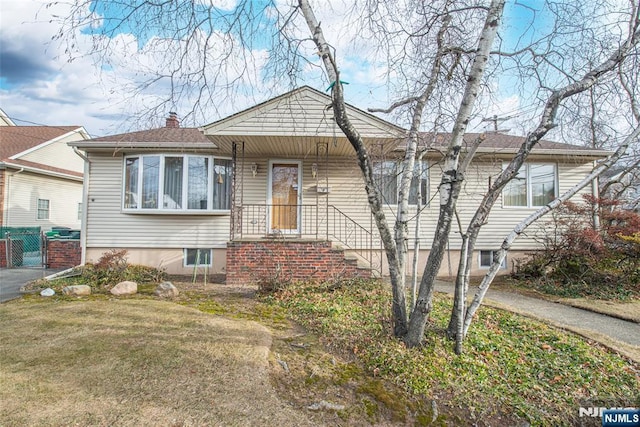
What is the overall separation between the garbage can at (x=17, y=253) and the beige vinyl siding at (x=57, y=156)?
5873mm

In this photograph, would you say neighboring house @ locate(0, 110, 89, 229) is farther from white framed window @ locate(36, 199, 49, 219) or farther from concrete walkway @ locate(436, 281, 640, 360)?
concrete walkway @ locate(436, 281, 640, 360)

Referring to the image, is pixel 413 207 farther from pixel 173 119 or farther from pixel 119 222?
pixel 119 222

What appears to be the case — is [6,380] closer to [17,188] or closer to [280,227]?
[280,227]

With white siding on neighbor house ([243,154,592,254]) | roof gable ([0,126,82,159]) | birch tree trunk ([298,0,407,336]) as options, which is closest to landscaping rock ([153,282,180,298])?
white siding on neighbor house ([243,154,592,254])

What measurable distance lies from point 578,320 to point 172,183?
9.17 metres

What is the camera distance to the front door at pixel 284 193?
347 inches

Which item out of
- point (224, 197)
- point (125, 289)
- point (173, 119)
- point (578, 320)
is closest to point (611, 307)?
point (578, 320)

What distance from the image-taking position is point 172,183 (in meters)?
8.66

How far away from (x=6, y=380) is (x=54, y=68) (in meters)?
3.31

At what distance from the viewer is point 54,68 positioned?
376cm

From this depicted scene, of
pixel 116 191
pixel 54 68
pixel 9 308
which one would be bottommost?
pixel 9 308

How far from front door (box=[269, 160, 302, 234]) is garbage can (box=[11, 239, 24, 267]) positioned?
8558 mm

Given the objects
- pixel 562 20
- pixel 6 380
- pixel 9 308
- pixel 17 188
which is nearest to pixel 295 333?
pixel 6 380

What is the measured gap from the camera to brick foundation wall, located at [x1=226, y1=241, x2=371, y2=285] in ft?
23.6
